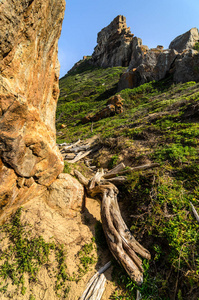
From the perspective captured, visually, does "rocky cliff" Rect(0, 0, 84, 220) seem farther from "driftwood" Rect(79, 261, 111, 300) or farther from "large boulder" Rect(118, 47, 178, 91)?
"large boulder" Rect(118, 47, 178, 91)

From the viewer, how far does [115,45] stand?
57500mm

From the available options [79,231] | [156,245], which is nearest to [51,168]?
[79,231]

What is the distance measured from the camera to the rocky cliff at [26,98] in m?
3.12

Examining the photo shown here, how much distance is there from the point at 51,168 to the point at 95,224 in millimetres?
2565

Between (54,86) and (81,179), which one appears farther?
(81,179)

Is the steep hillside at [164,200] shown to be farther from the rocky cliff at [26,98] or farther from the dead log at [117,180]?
the rocky cliff at [26,98]

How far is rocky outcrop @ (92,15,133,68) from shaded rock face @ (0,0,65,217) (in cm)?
5636

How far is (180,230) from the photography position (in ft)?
11.8

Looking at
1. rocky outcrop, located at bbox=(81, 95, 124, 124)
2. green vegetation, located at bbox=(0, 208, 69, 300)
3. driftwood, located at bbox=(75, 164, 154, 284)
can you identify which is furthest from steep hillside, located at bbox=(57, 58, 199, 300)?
rocky outcrop, located at bbox=(81, 95, 124, 124)

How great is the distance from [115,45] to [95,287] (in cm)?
7057

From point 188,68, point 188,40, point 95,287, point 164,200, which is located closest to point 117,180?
point 164,200

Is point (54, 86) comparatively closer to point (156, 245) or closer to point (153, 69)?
point (156, 245)

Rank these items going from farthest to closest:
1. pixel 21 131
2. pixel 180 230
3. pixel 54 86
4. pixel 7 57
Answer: pixel 54 86
pixel 21 131
pixel 180 230
pixel 7 57

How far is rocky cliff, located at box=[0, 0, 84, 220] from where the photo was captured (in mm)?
3121
